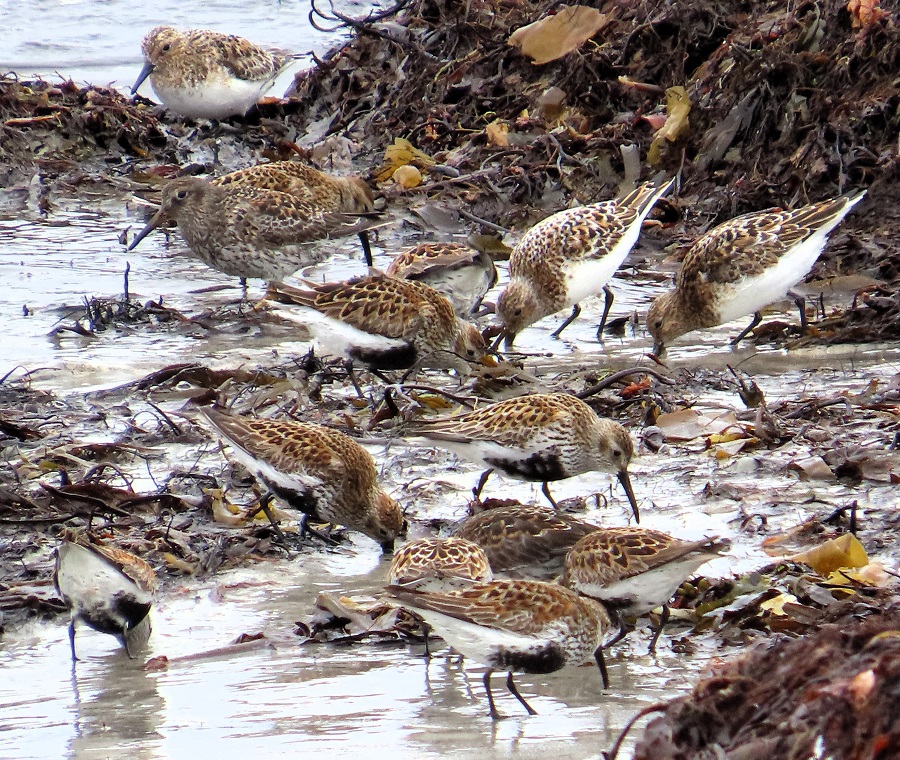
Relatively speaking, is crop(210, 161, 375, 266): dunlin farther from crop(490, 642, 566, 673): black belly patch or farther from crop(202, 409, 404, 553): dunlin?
crop(490, 642, 566, 673): black belly patch

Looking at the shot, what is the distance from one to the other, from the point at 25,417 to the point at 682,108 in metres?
5.07

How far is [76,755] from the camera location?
3619mm

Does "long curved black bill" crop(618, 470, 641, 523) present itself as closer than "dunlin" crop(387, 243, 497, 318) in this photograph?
Yes

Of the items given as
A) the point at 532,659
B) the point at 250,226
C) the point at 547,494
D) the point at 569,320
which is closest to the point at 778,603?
the point at 532,659

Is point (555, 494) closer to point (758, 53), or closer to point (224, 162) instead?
point (758, 53)

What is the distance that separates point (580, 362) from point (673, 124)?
2.75 meters

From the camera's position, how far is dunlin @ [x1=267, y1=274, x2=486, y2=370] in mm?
6836

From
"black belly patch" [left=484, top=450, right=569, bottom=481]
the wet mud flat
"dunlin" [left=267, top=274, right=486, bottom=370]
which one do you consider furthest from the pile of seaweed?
"dunlin" [left=267, top=274, right=486, bottom=370]

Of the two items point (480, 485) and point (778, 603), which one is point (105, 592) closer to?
point (480, 485)

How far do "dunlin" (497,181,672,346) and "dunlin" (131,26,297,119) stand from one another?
4816 mm

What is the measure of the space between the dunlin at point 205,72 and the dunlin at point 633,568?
8.53m

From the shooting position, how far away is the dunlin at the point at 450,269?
314 inches

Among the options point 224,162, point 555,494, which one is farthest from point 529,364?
point 224,162

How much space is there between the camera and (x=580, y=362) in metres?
7.39
